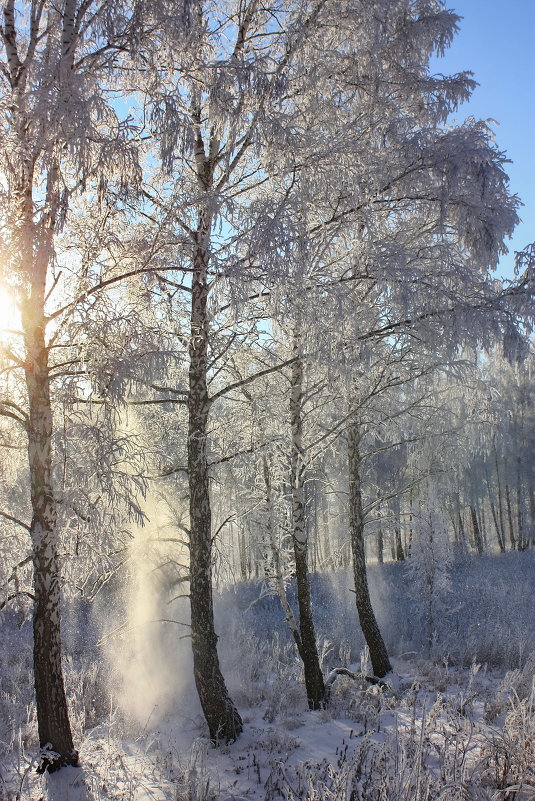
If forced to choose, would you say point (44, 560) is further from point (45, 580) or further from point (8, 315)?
point (8, 315)

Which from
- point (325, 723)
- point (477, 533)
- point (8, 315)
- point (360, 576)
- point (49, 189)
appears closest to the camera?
point (49, 189)

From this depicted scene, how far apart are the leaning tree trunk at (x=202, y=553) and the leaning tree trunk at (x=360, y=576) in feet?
12.0

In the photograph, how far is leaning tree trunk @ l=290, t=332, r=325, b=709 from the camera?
7578mm

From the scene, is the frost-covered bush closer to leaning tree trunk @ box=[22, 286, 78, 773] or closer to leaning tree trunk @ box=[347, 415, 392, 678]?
leaning tree trunk @ box=[347, 415, 392, 678]

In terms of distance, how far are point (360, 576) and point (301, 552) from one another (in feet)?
6.88

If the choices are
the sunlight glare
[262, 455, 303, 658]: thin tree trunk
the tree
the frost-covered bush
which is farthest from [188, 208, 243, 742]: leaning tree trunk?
the frost-covered bush

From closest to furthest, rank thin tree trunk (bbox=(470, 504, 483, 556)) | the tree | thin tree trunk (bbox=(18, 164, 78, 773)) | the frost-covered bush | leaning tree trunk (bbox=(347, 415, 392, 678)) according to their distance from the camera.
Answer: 1. the tree
2. thin tree trunk (bbox=(18, 164, 78, 773))
3. leaning tree trunk (bbox=(347, 415, 392, 678))
4. the frost-covered bush
5. thin tree trunk (bbox=(470, 504, 483, 556))

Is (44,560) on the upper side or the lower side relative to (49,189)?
lower

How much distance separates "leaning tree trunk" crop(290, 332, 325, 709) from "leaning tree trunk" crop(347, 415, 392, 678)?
5.01 ft

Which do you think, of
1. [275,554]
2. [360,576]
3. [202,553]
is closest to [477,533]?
[360,576]

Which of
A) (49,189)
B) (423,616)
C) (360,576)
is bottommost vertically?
(423,616)

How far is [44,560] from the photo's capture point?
4973 mm

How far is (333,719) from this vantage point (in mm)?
6574

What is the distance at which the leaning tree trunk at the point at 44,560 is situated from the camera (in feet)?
15.9
